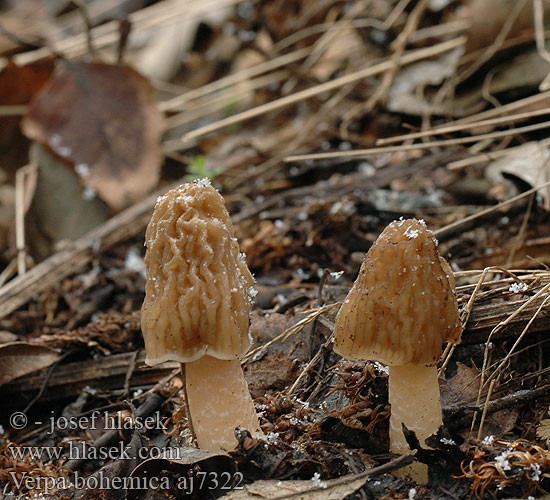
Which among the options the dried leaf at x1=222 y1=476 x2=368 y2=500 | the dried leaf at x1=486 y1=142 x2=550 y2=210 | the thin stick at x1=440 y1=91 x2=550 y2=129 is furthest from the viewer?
the thin stick at x1=440 y1=91 x2=550 y2=129

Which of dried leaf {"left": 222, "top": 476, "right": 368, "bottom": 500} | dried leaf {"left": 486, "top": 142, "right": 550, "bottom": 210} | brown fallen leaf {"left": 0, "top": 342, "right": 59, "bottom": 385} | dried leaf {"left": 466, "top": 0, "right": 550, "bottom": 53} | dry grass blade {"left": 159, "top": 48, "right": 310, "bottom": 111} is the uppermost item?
dry grass blade {"left": 159, "top": 48, "right": 310, "bottom": 111}

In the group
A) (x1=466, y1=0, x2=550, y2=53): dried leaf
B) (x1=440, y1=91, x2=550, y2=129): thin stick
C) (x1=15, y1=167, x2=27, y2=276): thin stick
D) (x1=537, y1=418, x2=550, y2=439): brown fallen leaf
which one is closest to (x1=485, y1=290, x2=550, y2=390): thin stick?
(x1=537, y1=418, x2=550, y2=439): brown fallen leaf

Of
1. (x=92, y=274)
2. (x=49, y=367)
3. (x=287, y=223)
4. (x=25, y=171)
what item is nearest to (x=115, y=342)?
(x=49, y=367)

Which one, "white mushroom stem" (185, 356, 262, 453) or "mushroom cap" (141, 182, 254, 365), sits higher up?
"mushroom cap" (141, 182, 254, 365)

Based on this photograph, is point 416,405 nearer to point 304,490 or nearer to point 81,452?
point 304,490

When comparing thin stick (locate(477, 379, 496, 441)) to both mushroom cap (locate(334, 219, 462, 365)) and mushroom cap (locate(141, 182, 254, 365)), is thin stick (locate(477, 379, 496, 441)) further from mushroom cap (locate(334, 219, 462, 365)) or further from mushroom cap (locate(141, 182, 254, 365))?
mushroom cap (locate(141, 182, 254, 365))

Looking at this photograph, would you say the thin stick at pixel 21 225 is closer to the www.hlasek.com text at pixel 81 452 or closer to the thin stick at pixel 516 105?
the www.hlasek.com text at pixel 81 452

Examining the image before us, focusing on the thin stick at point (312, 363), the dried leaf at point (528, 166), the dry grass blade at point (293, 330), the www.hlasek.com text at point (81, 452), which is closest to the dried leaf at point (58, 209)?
the www.hlasek.com text at point (81, 452)

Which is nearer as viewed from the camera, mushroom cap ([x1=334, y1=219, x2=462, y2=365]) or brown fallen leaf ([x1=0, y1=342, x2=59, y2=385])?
mushroom cap ([x1=334, y1=219, x2=462, y2=365])
